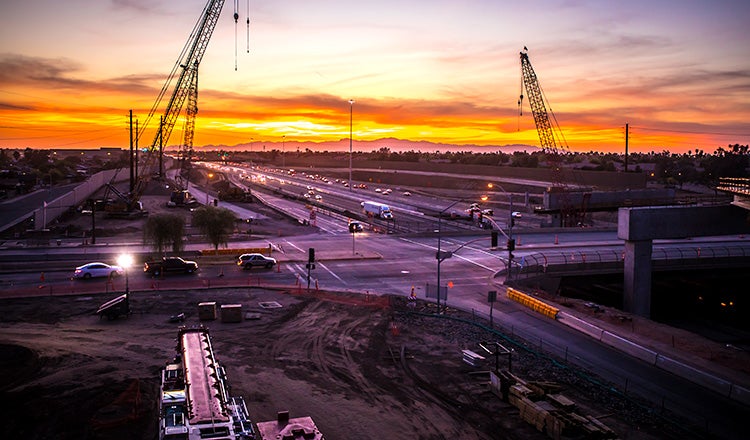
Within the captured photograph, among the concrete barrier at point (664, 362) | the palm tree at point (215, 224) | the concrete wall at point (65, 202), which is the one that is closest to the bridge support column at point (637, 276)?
the concrete barrier at point (664, 362)

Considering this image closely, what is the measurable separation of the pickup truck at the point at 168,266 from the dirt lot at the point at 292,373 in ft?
29.7

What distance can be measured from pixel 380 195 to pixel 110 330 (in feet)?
333

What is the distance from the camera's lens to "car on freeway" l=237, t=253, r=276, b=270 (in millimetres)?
48875

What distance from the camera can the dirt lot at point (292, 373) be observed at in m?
20.3

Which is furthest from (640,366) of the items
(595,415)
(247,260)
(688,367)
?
(247,260)

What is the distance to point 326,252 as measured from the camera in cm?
5716

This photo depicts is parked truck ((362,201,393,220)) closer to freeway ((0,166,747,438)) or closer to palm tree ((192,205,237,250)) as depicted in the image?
freeway ((0,166,747,438))

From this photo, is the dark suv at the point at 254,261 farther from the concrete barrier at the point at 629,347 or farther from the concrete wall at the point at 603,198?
the concrete wall at the point at 603,198

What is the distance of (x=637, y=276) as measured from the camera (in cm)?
4425

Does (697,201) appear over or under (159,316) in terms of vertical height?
over

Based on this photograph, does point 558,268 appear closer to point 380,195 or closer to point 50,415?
point 50,415

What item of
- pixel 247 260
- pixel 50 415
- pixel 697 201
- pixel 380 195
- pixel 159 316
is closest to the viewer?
A: pixel 50 415

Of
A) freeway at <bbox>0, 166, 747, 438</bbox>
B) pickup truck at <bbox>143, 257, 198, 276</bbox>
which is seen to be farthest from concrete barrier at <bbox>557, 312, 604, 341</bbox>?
pickup truck at <bbox>143, 257, 198, 276</bbox>

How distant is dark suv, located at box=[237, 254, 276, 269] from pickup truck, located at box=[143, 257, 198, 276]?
4000 mm
